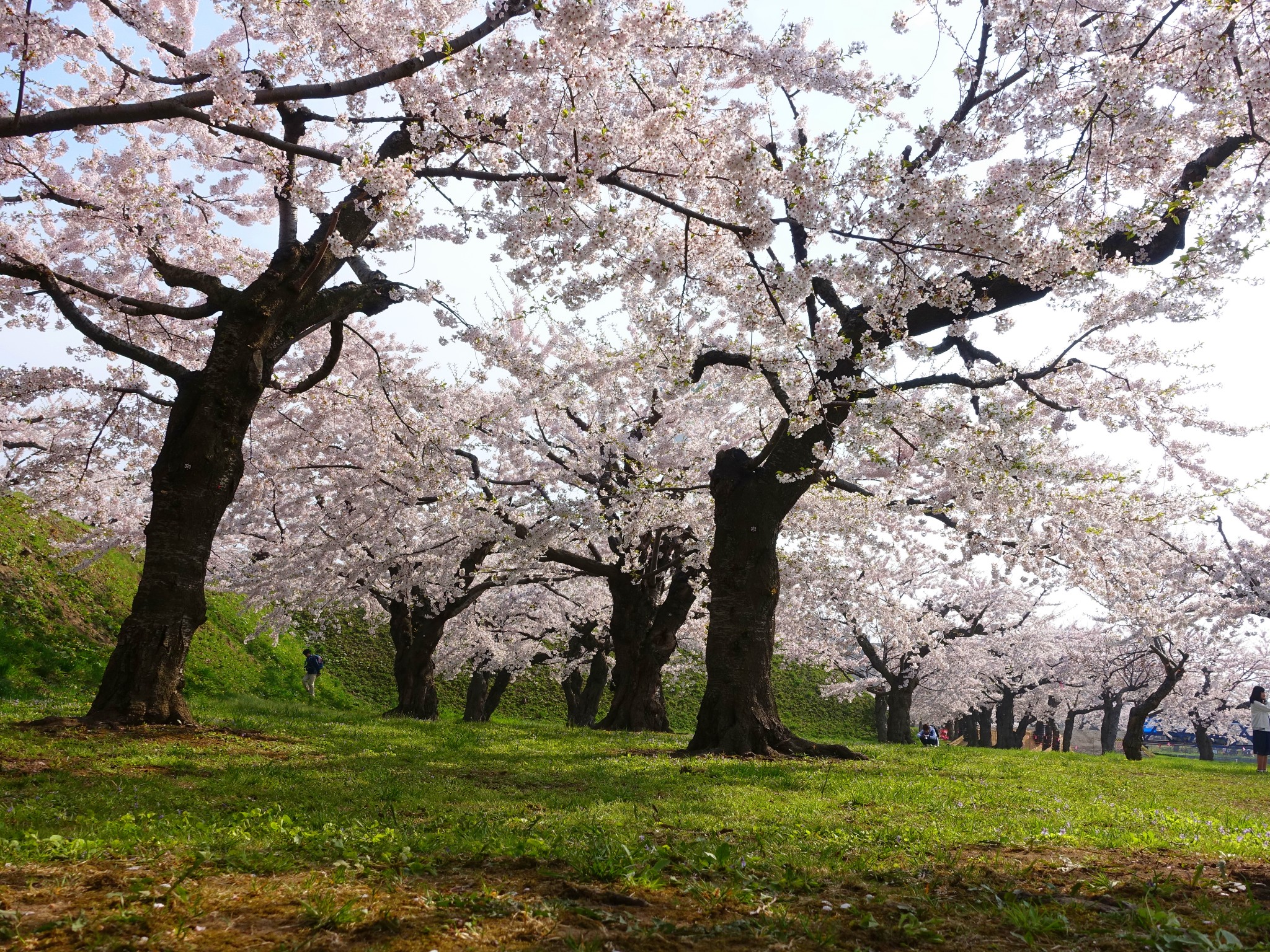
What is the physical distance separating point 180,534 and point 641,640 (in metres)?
11.8

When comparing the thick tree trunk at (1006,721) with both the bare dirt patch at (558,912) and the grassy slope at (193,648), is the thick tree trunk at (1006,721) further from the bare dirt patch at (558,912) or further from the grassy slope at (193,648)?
the bare dirt patch at (558,912)

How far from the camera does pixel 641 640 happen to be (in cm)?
1942

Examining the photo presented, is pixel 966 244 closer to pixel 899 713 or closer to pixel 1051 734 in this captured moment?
pixel 899 713

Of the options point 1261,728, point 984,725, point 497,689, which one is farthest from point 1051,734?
point 497,689

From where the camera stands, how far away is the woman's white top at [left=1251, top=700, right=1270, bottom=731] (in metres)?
19.6

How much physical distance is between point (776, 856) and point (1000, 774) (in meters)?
9.73

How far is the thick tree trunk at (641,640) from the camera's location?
62.5 ft

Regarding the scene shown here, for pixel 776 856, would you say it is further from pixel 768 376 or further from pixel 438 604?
pixel 438 604

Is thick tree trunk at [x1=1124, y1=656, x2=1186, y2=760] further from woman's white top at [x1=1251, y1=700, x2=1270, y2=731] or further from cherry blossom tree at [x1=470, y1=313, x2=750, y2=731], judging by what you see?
cherry blossom tree at [x1=470, y1=313, x2=750, y2=731]

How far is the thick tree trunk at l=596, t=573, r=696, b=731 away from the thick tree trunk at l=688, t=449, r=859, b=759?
6.08 metres

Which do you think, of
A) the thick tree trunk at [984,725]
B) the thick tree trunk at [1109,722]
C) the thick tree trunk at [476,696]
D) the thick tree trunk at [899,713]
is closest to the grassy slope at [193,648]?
the thick tree trunk at [476,696]

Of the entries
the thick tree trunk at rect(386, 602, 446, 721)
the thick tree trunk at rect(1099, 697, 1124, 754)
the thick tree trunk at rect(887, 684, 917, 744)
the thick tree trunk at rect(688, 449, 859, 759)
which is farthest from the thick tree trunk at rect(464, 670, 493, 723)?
the thick tree trunk at rect(1099, 697, 1124, 754)

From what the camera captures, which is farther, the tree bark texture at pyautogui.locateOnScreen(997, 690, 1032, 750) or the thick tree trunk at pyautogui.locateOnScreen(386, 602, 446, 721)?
the tree bark texture at pyautogui.locateOnScreen(997, 690, 1032, 750)

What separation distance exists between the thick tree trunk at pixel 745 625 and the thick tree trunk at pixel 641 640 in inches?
239
